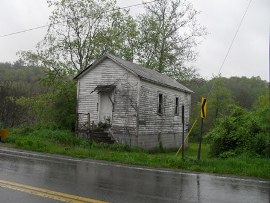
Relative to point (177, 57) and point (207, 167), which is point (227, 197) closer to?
point (207, 167)

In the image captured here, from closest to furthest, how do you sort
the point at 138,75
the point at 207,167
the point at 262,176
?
1. the point at 262,176
2. the point at 207,167
3. the point at 138,75

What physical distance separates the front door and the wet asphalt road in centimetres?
1092

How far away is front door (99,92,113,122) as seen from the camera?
22.5m

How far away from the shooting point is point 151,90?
23156 mm

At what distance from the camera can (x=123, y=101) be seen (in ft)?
72.2

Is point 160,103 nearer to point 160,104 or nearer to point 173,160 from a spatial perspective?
point 160,104

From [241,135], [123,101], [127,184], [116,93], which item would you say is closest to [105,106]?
[116,93]

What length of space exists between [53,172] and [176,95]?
1883 centimetres

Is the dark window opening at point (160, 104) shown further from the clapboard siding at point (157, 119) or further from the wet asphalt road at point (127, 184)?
the wet asphalt road at point (127, 184)

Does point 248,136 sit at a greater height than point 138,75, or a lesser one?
lesser

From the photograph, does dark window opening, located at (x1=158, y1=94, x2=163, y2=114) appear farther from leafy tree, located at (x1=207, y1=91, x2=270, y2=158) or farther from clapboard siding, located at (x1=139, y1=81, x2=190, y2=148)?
leafy tree, located at (x1=207, y1=91, x2=270, y2=158)

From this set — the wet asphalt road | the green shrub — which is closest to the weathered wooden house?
the green shrub

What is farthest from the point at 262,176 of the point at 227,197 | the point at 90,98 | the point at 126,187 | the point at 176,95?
the point at 176,95

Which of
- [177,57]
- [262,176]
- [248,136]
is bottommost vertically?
[262,176]
